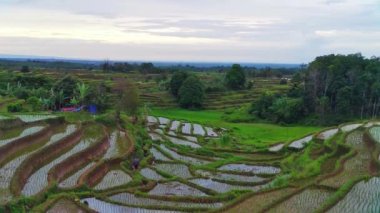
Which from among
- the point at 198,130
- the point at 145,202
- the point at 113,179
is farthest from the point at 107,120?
the point at 145,202

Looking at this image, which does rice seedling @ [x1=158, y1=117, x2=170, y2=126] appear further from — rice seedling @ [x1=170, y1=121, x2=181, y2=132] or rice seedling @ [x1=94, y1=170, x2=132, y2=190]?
rice seedling @ [x1=94, y1=170, x2=132, y2=190]

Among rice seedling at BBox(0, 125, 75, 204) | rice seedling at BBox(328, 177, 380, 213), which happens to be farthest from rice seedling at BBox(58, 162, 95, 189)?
rice seedling at BBox(328, 177, 380, 213)

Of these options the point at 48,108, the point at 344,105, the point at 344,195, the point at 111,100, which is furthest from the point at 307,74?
the point at 344,195

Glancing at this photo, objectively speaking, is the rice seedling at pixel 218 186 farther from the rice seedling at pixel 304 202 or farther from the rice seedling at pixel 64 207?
the rice seedling at pixel 64 207

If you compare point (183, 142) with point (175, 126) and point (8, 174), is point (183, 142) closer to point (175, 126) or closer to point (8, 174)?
point (175, 126)

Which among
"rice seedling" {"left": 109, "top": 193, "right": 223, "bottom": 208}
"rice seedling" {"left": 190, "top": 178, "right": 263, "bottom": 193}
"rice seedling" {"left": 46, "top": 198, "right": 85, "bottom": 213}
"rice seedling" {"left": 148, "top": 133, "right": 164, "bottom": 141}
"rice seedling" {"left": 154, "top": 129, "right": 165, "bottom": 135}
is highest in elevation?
"rice seedling" {"left": 46, "top": 198, "right": 85, "bottom": 213}

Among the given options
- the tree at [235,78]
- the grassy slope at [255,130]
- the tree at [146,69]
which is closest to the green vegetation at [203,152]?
the grassy slope at [255,130]
